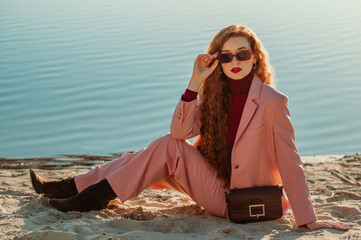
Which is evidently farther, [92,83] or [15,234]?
[92,83]

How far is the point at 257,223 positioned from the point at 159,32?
1036 centimetres

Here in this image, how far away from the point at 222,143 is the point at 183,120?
11.9 inches

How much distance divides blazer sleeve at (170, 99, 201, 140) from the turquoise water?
331 centimetres

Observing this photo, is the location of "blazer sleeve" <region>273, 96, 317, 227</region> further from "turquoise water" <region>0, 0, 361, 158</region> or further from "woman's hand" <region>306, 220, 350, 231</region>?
"turquoise water" <region>0, 0, 361, 158</region>

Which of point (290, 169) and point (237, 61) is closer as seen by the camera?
point (290, 169)

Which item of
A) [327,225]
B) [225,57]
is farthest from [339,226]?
[225,57]

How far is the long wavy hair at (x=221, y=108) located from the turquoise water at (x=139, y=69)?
3231 mm

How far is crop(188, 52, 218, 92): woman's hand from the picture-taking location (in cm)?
393

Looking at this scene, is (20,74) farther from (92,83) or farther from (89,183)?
(89,183)

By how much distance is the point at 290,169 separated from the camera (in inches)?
145

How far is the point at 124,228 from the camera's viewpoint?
381 centimetres

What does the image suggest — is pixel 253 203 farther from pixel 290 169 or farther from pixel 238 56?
pixel 238 56

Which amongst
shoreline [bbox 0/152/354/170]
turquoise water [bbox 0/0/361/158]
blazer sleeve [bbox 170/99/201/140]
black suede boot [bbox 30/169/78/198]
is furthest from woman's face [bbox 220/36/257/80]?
turquoise water [bbox 0/0/361/158]

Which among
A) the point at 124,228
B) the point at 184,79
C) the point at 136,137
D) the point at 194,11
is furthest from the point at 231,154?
the point at 194,11
